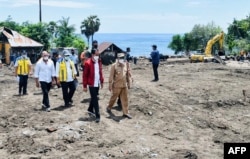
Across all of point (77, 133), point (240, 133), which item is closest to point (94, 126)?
point (77, 133)

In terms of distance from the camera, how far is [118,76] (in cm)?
1238

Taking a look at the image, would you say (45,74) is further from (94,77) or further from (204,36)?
(204,36)

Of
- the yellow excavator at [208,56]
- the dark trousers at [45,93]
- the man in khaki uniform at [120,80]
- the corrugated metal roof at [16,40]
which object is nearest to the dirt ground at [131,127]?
the dark trousers at [45,93]

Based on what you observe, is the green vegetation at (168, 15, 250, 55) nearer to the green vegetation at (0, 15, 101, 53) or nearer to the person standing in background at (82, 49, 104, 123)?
the green vegetation at (0, 15, 101, 53)

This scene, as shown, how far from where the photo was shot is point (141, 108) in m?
13.8

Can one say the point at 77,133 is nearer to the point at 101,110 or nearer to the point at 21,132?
the point at 21,132

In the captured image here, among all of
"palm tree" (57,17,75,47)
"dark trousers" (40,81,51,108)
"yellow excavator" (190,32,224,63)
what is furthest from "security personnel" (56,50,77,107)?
"palm tree" (57,17,75,47)

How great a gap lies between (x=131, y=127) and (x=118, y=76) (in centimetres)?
146

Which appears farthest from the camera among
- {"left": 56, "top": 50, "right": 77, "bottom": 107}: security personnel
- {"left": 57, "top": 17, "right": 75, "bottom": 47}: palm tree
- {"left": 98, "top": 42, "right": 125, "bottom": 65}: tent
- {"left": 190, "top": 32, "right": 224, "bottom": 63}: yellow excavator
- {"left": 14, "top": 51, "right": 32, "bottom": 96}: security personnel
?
{"left": 57, "top": 17, "right": 75, "bottom": 47}: palm tree

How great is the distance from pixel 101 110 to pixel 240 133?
3.85 m

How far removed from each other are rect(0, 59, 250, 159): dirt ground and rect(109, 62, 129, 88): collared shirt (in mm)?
909

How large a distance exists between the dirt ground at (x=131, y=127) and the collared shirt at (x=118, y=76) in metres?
0.91

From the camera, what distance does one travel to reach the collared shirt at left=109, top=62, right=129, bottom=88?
40.5 feet

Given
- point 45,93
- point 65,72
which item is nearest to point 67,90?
point 65,72
